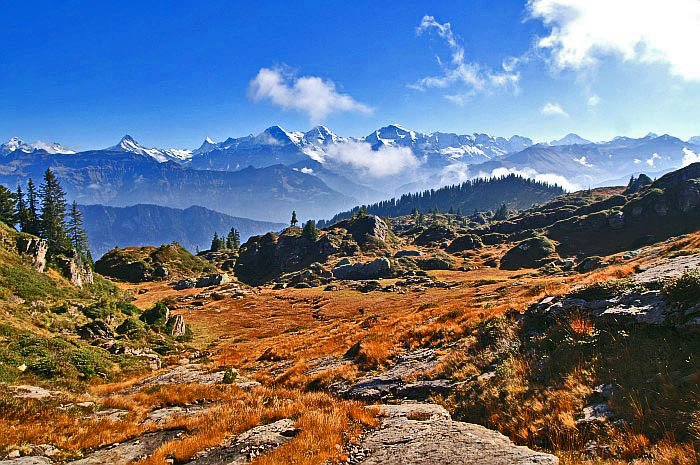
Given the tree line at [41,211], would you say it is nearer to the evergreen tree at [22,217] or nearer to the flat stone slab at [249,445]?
the evergreen tree at [22,217]

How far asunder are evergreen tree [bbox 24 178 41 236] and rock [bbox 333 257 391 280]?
2939 inches

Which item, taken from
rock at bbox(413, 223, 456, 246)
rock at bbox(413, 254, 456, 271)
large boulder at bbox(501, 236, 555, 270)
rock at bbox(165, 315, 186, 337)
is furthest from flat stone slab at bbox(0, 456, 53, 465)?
rock at bbox(413, 223, 456, 246)

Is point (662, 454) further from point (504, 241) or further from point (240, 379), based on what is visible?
point (504, 241)

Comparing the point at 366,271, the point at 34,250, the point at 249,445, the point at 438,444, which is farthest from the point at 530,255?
the point at 34,250

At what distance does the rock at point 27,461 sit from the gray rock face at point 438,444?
A: 8.24m

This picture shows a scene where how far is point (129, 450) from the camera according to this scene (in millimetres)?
9180

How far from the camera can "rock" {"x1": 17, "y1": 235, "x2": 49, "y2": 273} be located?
121 feet

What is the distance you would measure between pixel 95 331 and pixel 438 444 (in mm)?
31262

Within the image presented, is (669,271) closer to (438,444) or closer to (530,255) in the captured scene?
(438,444)

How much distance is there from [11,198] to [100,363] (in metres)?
70.4

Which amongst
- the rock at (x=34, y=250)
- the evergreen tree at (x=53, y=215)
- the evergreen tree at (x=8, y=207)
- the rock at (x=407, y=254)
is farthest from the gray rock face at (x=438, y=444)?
the rock at (x=407, y=254)

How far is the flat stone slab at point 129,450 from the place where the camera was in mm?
8461

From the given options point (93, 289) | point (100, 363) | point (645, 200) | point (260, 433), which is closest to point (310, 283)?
point (93, 289)

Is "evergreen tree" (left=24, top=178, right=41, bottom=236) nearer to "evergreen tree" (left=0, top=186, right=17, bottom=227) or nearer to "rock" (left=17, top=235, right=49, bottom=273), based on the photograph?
"evergreen tree" (left=0, top=186, right=17, bottom=227)
